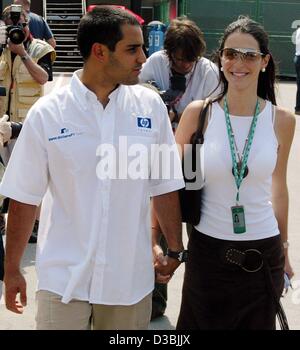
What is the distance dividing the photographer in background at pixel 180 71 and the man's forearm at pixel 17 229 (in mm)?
1477

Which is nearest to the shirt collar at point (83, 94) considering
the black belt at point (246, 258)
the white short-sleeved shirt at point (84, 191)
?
the white short-sleeved shirt at point (84, 191)

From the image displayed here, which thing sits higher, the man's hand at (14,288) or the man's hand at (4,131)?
the man's hand at (4,131)

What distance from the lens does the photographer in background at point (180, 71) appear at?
4.06m

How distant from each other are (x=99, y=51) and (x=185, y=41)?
59.8 inches

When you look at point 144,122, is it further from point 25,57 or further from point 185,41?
point 25,57

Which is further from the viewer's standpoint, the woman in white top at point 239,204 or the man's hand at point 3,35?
the man's hand at point 3,35

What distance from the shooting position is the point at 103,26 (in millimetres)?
2596

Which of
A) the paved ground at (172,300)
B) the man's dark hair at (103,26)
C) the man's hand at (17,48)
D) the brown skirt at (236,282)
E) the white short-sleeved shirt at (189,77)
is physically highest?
the man's dark hair at (103,26)

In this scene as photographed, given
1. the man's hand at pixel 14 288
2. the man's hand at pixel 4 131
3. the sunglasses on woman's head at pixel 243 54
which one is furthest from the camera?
the man's hand at pixel 4 131

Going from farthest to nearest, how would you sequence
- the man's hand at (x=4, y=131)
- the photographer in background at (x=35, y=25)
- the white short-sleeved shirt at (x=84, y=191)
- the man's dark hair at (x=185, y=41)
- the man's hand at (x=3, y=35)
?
the photographer in background at (x=35, y=25) → the man's hand at (x=3, y=35) → the man's dark hair at (x=185, y=41) → the man's hand at (x=4, y=131) → the white short-sleeved shirt at (x=84, y=191)

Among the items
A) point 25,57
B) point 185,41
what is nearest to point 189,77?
point 185,41

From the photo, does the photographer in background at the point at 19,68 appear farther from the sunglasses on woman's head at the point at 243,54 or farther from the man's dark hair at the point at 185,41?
the sunglasses on woman's head at the point at 243,54

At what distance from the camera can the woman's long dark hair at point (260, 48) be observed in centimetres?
301

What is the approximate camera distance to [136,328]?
2736mm
